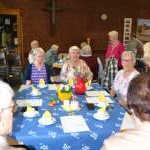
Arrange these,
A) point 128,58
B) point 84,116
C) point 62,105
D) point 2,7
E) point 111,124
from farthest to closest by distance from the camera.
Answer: point 2,7, point 128,58, point 62,105, point 84,116, point 111,124

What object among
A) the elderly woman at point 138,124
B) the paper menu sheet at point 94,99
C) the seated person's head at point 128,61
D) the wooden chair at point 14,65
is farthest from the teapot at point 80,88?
the wooden chair at point 14,65

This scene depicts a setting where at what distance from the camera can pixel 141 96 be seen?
1150 millimetres

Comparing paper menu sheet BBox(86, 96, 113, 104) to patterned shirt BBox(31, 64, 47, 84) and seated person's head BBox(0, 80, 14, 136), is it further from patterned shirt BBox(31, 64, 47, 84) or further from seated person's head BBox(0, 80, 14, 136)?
seated person's head BBox(0, 80, 14, 136)

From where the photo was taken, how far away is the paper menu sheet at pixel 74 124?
189 cm

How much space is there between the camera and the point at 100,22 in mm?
6879

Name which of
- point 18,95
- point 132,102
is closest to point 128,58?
point 18,95

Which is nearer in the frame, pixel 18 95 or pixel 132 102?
pixel 132 102

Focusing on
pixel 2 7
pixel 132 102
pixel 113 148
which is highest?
pixel 2 7

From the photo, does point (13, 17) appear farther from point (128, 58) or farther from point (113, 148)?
point (113, 148)

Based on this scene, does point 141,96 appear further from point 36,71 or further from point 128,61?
point 36,71

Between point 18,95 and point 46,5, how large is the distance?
4.07 meters

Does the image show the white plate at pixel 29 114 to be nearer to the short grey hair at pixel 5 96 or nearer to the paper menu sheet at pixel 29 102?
the paper menu sheet at pixel 29 102

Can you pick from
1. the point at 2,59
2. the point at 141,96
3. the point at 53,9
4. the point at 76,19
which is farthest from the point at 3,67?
the point at 141,96

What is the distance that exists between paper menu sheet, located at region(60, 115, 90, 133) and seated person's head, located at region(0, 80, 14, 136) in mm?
599
